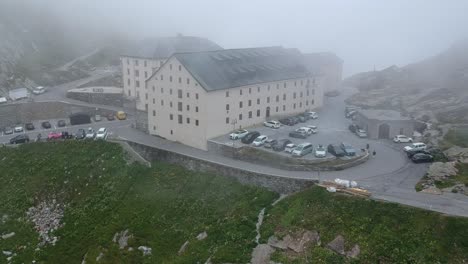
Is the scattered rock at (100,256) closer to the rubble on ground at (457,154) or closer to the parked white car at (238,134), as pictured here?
the parked white car at (238,134)

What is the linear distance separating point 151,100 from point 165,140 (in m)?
5.82

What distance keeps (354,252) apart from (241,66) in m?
35.7

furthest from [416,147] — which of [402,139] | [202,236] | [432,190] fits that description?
[202,236]

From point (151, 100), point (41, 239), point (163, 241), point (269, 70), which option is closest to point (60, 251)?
point (41, 239)

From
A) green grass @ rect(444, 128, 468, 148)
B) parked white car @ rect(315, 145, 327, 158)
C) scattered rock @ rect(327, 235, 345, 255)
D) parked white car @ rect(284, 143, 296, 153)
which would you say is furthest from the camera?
green grass @ rect(444, 128, 468, 148)

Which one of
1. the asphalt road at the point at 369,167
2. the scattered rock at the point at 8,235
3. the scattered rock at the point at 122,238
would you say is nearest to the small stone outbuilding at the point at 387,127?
the asphalt road at the point at 369,167

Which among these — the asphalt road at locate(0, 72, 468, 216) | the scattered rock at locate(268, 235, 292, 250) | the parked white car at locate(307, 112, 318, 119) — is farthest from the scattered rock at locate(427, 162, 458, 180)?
the parked white car at locate(307, 112, 318, 119)

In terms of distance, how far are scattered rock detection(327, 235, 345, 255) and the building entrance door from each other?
27.4 meters

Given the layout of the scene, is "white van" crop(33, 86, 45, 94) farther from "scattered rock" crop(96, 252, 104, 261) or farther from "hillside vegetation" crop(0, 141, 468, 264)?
"scattered rock" crop(96, 252, 104, 261)

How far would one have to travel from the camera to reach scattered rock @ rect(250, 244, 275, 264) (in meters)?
38.8

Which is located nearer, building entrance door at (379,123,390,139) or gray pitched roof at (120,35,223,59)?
building entrance door at (379,123,390,139)

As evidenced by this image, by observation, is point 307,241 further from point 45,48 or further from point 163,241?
point 45,48

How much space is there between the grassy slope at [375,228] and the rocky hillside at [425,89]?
32.5 m

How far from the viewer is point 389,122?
6200 cm
